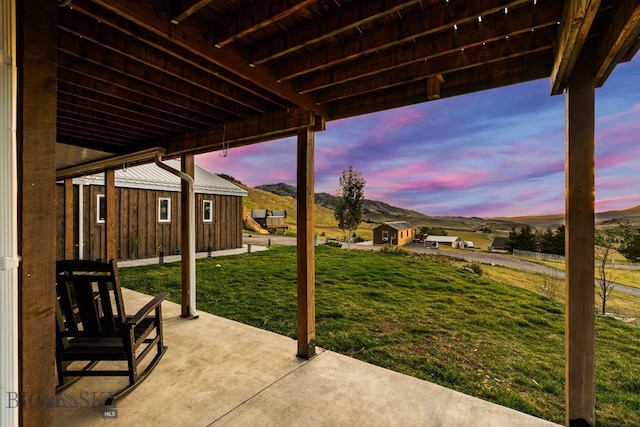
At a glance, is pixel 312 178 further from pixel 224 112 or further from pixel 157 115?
pixel 157 115

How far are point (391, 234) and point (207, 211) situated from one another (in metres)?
8.84

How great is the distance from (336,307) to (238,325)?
1.72 meters

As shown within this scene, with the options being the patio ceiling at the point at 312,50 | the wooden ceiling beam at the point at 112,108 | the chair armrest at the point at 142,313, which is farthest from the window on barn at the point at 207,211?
the chair armrest at the point at 142,313

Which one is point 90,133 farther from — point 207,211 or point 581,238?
point 207,211

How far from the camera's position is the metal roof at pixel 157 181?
8.13 metres

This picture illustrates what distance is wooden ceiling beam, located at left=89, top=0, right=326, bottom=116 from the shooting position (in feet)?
4.72

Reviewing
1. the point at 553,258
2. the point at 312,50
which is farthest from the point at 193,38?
the point at 553,258

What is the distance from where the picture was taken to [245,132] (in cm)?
322

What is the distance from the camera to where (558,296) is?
19.4 feet

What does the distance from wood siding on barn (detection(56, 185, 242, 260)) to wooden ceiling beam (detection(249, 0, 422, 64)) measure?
25.3ft

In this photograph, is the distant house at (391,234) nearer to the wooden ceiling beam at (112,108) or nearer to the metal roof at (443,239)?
Answer: the metal roof at (443,239)

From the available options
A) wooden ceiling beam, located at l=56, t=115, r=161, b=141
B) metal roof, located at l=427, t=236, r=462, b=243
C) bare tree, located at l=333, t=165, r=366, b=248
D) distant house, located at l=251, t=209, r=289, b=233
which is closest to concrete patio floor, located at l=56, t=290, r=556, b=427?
wooden ceiling beam, located at l=56, t=115, r=161, b=141

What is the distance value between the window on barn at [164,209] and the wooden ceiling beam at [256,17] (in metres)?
9.20

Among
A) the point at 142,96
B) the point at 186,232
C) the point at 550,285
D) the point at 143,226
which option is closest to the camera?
the point at 142,96
